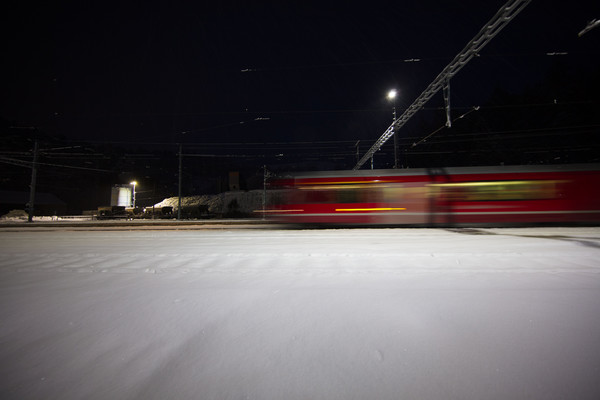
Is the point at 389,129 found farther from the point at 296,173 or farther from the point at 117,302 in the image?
the point at 117,302

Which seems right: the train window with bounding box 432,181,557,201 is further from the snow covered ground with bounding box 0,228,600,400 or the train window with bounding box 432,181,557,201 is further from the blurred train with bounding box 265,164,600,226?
the snow covered ground with bounding box 0,228,600,400

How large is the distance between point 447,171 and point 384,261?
925cm

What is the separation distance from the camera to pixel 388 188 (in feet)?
37.8

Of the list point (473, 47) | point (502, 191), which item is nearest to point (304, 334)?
point (473, 47)

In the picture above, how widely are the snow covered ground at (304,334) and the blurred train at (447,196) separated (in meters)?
7.92

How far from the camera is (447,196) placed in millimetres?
11219

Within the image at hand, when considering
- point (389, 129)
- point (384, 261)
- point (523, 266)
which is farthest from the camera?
point (389, 129)

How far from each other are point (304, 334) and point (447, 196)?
37.8 ft

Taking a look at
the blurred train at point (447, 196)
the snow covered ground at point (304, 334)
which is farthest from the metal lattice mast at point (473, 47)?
the snow covered ground at point (304, 334)

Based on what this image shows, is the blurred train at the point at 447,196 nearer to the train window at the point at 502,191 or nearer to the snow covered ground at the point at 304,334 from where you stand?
the train window at the point at 502,191

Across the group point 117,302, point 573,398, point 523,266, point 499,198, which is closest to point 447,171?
point 499,198

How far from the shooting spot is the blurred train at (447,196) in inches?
427

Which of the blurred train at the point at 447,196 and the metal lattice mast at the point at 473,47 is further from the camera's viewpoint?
the blurred train at the point at 447,196

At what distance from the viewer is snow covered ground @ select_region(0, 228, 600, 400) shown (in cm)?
132
